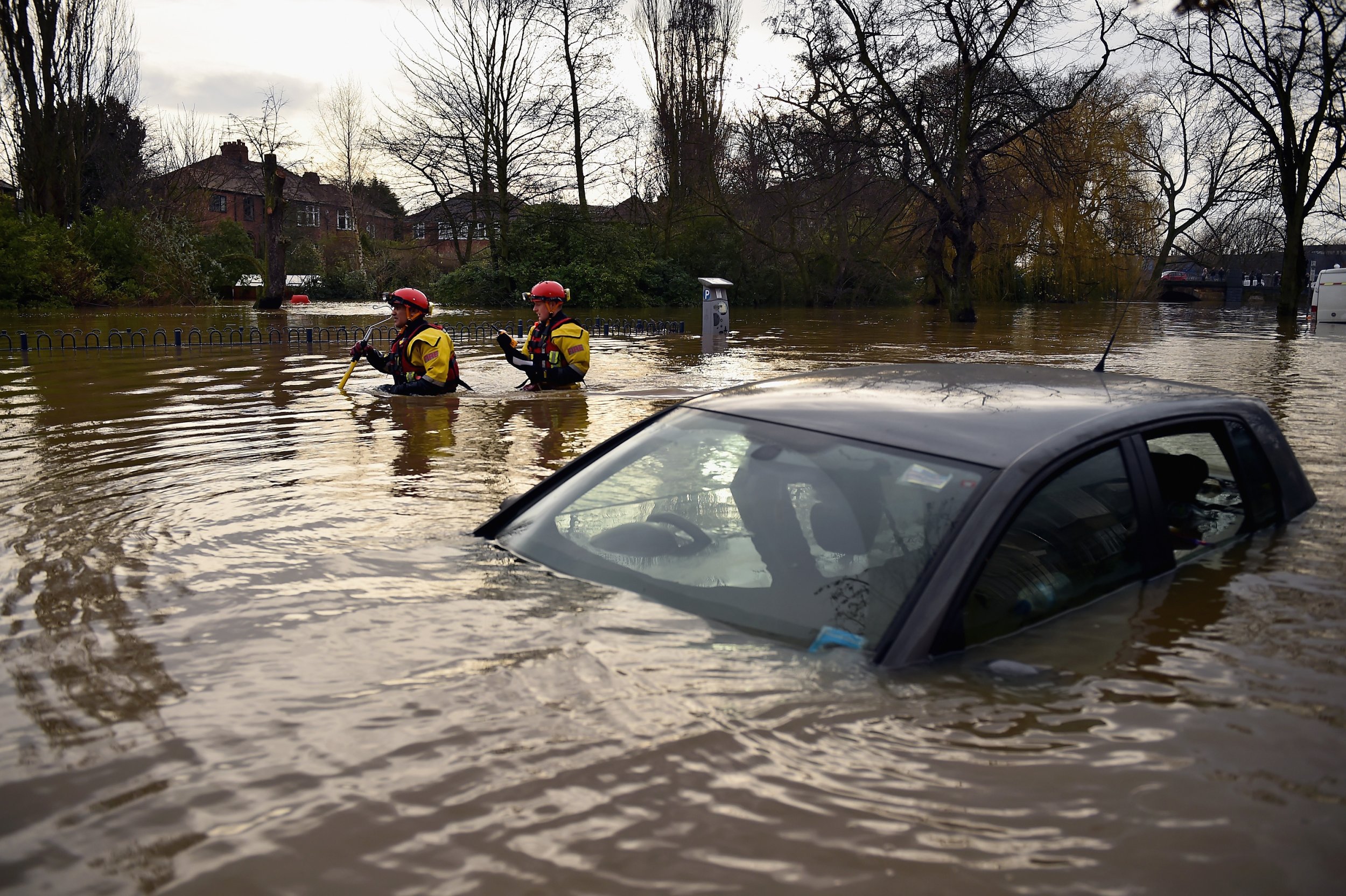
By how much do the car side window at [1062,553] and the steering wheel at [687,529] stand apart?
0.94 metres

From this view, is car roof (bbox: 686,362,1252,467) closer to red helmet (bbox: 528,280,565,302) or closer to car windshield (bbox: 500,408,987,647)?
car windshield (bbox: 500,408,987,647)

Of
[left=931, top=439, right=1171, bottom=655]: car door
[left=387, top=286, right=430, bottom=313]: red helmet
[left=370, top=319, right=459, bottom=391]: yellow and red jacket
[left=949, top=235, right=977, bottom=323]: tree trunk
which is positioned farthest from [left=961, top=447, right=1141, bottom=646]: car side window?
[left=949, top=235, right=977, bottom=323]: tree trunk

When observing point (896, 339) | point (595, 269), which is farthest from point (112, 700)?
point (595, 269)

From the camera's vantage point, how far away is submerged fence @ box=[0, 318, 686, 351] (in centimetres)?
1880

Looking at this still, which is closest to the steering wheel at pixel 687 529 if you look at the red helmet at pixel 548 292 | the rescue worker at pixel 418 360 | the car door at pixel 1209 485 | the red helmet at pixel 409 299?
the car door at pixel 1209 485

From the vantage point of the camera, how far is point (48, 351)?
1748 centimetres

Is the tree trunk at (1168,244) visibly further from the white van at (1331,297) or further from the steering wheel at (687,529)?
the steering wheel at (687,529)

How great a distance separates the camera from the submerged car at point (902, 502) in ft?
10.2

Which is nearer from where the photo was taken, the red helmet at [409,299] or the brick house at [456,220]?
the red helmet at [409,299]

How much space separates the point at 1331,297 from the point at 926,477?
2886 cm

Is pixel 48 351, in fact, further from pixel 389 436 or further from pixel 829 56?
pixel 829 56

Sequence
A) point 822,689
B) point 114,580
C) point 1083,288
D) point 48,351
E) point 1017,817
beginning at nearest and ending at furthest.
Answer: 1. point 1017,817
2. point 822,689
3. point 114,580
4. point 48,351
5. point 1083,288

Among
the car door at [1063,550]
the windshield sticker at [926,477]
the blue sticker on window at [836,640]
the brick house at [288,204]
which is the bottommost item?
the blue sticker on window at [836,640]

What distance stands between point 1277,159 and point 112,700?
118 feet
